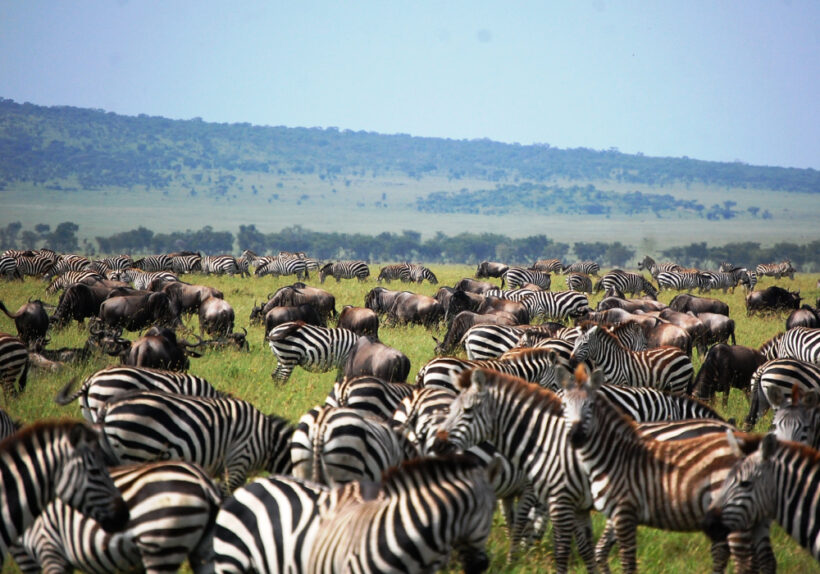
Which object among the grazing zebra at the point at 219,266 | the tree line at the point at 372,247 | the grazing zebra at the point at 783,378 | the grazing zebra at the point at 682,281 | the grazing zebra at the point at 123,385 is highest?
the grazing zebra at the point at 783,378

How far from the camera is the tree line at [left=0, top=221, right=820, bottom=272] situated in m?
100

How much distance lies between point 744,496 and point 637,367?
20.7 feet

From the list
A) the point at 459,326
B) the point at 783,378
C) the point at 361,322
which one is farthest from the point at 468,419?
the point at 361,322

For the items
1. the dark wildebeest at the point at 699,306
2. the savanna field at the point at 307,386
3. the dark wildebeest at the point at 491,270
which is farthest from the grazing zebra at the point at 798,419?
the dark wildebeest at the point at 491,270

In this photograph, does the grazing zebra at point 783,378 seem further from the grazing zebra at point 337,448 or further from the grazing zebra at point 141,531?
the grazing zebra at point 141,531

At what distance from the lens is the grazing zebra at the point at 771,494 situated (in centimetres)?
536

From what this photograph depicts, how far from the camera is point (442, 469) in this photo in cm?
453

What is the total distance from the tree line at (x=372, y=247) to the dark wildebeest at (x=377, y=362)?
95383mm

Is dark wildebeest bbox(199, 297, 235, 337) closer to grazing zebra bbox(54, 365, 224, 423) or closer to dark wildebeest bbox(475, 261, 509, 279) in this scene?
grazing zebra bbox(54, 365, 224, 423)

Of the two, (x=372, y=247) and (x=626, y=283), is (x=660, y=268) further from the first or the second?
(x=372, y=247)

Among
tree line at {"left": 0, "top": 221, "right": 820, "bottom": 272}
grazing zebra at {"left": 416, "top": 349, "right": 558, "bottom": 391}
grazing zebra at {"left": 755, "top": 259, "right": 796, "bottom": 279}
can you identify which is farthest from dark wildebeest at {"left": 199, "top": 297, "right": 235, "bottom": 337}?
tree line at {"left": 0, "top": 221, "right": 820, "bottom": 272}

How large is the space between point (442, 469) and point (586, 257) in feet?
381

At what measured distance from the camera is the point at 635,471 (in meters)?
6.02

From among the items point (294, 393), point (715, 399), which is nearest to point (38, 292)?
point (294, 393)
